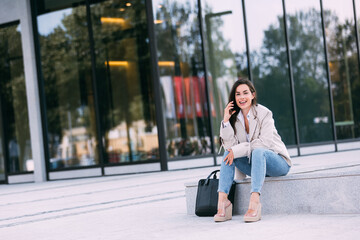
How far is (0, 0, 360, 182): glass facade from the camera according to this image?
1320cm

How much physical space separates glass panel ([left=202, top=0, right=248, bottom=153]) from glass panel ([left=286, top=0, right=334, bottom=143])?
1525 millimetres

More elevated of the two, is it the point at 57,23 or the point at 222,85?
the point at 57,23

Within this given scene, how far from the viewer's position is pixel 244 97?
499cm

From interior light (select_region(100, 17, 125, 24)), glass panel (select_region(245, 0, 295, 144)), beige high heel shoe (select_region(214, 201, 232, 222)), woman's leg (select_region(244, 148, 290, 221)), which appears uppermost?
interior light (select_region(100, 17, 125, 24))

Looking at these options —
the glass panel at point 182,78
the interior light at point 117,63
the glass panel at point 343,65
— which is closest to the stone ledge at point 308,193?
the glass panel at point 182,78

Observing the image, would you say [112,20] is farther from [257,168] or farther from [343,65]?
[257,168]

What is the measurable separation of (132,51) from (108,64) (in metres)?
0.72

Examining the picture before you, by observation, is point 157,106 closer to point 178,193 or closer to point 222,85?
point 222,85

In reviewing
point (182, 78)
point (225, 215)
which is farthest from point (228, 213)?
point (182, 78)

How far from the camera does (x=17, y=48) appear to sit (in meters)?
14.4

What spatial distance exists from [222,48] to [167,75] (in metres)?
1.70

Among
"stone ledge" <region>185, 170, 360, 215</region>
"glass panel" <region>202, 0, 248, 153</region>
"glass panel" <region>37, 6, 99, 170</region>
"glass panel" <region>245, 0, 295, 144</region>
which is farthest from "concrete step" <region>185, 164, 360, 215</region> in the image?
"glass panel" <region>245, 0, 295, 144</region>

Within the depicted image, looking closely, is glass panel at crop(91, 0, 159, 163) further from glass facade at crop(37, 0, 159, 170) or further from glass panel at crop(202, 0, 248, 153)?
glass panel at crop(202, 0, 248, 153)

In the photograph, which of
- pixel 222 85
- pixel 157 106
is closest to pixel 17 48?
pixel 157 106
